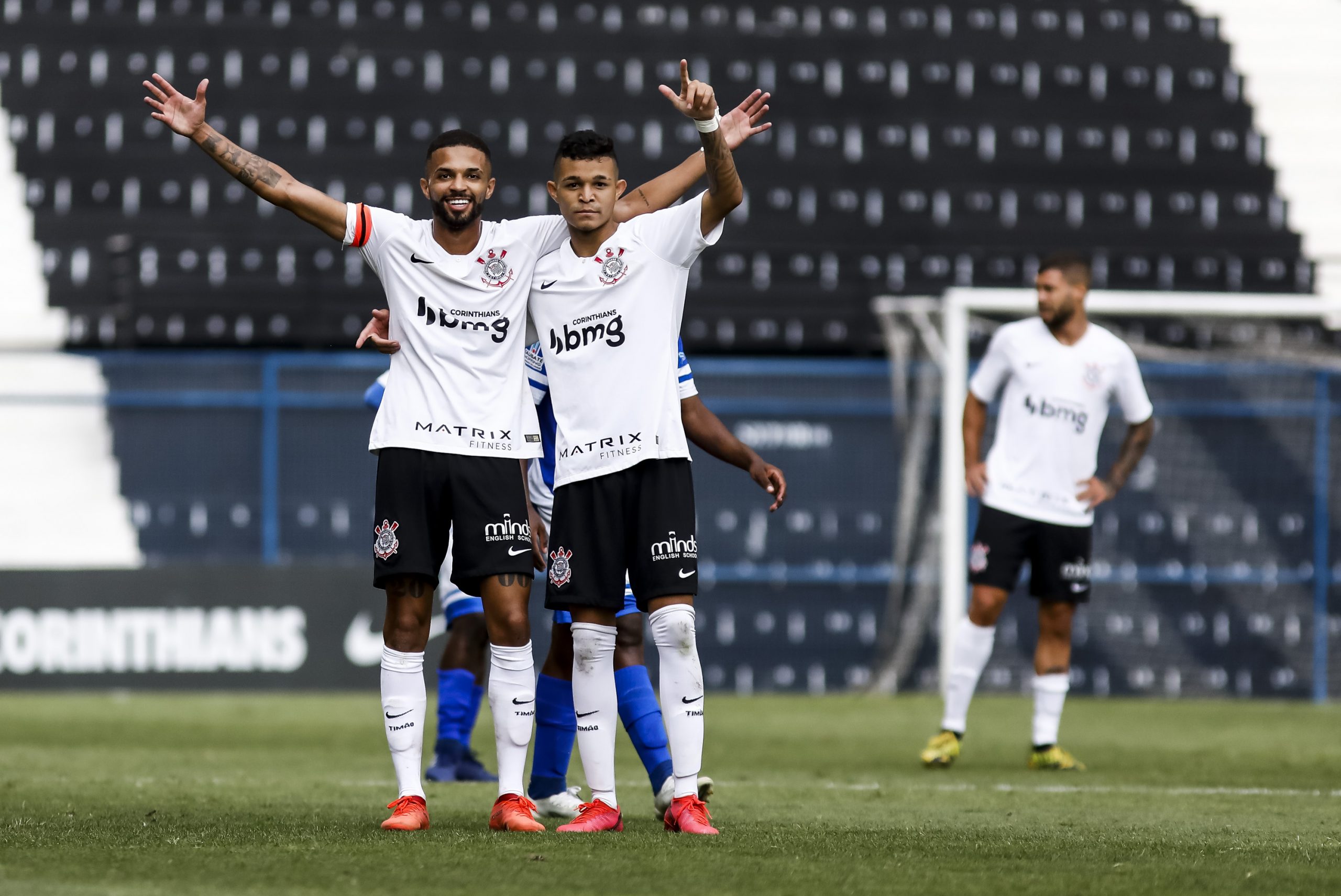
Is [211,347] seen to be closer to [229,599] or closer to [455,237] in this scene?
[229,599]

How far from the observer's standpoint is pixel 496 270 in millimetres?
4488

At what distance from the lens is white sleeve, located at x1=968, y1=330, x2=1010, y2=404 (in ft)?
23.8

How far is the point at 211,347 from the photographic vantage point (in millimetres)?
11734

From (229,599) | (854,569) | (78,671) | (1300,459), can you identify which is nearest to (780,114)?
(854,569)

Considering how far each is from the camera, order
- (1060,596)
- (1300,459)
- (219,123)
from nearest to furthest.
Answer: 1. (1060,596)
2. (1300,459)
3. (219,123)

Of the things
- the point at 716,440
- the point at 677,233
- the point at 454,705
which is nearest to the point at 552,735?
the point at 716,440

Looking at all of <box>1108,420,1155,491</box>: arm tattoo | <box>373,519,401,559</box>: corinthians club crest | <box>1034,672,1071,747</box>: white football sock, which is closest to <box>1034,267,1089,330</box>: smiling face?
<box>1108,420,1155,491</box>: arm tattoo

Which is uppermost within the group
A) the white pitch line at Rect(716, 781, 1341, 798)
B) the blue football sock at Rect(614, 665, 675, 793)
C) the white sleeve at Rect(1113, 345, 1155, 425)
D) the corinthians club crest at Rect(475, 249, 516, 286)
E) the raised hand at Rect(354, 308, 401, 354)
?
the corinthians club crest at Rect(475, 249, 516, 286)

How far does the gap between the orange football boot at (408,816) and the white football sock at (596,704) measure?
0.42m

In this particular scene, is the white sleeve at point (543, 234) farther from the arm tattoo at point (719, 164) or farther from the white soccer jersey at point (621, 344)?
the arm tattoo at point (719, 164)

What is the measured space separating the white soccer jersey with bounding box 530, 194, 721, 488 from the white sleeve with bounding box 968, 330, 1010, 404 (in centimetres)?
303

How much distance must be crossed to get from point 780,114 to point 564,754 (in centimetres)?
826

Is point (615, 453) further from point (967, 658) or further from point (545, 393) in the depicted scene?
point (967, 658)

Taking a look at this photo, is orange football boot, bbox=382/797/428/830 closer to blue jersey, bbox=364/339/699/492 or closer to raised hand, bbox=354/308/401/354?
blue jersey, bbox=364/339/699/492
